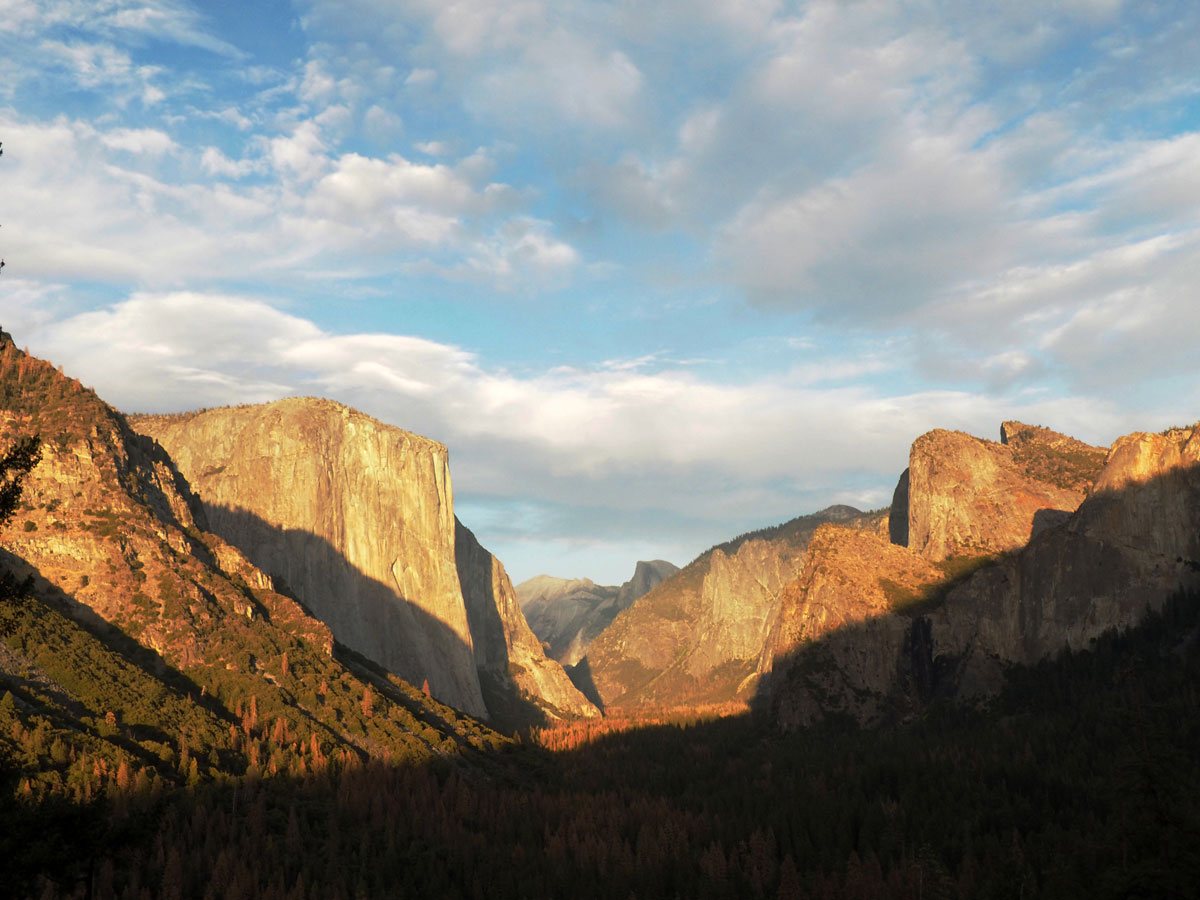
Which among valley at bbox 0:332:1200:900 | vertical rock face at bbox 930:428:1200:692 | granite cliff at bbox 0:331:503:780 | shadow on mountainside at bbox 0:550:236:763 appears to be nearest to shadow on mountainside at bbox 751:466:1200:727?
vertical rock face at bbox 930:428:1200:692

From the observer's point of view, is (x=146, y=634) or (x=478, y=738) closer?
(x=146, y=634)

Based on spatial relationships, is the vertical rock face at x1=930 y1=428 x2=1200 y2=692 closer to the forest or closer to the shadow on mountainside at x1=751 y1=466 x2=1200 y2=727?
the shadow on mountainside at x1=751 y1=466 x2=1200 y2=727

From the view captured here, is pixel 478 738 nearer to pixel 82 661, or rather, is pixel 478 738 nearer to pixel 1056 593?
pixel 82 661

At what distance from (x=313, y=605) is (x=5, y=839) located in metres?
159

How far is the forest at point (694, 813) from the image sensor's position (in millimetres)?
64125

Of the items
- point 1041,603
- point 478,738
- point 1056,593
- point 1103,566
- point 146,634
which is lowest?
point 478,738

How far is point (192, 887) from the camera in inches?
3258

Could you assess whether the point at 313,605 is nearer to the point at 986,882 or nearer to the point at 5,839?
the point at 986,882

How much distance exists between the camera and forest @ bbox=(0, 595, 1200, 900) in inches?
2525

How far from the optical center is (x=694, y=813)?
13925 cm

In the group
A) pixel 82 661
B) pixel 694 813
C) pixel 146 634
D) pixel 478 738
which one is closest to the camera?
pixel 82 661

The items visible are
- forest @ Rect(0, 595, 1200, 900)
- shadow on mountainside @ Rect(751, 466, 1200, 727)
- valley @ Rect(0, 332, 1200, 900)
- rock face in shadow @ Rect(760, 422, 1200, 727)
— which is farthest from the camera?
rock face in shadow @ Rect(760, 422, 1200, 727)

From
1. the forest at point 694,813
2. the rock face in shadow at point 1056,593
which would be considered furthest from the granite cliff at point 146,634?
the rock face in shadow at point 1056,593

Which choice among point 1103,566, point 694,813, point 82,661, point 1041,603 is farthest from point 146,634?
point 1103,566
